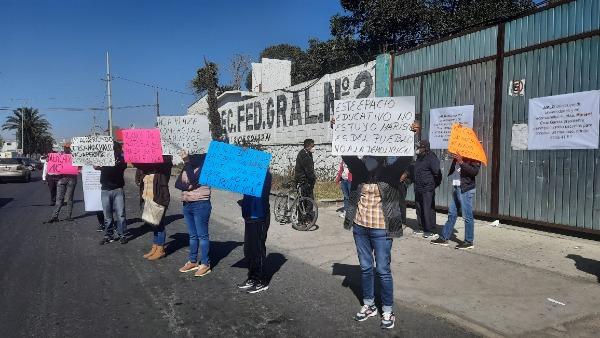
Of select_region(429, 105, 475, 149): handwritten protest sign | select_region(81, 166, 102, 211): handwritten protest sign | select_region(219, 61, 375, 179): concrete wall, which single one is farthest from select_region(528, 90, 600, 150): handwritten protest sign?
select_region(81, 166, 102, 211): handwritten protest sign

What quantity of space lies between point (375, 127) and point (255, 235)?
2.04 metres

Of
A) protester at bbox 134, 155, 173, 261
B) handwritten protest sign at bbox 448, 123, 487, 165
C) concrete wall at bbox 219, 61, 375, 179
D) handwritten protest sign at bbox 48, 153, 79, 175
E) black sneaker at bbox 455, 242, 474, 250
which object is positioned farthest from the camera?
concrete wall at bbox 219, 61, 375, 179

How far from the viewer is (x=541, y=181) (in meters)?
8.67

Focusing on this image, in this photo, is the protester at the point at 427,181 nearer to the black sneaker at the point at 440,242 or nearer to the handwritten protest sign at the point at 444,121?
the black sneaker at the point at 440,242

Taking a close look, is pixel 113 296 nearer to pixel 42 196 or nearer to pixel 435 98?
pixel 435 98

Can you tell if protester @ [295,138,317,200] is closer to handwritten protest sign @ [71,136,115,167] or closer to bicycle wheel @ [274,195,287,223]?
bicycle wheel @ [274,195,287,223]

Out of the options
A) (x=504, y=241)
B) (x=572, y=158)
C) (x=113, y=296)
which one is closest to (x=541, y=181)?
(x=572, y=158)

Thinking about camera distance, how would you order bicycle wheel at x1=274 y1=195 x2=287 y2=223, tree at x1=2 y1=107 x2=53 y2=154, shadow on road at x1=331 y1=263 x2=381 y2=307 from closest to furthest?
shadow on road at x1=331 y1=263 x2=381 y2=307
bicycle wheel at x1=274 y1=195 x2=287 y2=223
tree at x1=2 y1=107 x2=53 y2=154

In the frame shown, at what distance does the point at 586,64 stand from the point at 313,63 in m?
24.1

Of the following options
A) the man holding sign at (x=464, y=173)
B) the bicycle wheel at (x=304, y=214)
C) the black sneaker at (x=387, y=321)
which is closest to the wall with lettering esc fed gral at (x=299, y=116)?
the bicycle wheel at (x=304, y=214)

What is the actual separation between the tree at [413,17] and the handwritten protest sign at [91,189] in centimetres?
1893

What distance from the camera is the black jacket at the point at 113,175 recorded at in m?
8.08

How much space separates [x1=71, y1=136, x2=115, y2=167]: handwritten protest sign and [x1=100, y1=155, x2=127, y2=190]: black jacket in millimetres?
105

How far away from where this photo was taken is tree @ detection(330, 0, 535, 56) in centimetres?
2534
